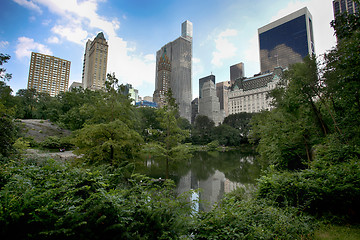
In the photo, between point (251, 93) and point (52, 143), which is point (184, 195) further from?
point (251, 93)

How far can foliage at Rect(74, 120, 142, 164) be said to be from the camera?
28.1 ft

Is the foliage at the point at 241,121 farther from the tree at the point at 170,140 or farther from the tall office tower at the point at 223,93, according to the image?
the tall office tower at the point at 223,93

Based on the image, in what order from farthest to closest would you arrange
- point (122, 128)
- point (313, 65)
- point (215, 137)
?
point (215, 137)
point (313, 65)
point (122, 128)

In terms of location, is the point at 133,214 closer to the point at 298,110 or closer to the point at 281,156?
the point at 281,156

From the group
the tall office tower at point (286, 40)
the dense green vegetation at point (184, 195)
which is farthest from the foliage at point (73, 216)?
the tall office tower at point (286, 40)

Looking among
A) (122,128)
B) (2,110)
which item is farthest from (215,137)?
(2,110)

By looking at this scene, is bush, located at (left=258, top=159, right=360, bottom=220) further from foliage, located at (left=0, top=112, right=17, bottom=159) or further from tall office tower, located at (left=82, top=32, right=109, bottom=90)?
tall office tower, located at (left=82, top=32, right=109, bottom=90)

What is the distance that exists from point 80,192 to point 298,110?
14.4m

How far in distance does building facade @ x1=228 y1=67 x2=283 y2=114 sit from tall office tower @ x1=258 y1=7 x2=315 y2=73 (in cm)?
1658

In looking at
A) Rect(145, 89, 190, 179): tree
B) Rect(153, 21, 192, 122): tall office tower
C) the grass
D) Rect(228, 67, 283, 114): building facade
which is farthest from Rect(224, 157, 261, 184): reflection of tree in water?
Rect(153, 21, 192, 122): tall office tower

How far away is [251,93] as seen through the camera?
103875 mm

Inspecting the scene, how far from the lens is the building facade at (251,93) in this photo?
3900 inches

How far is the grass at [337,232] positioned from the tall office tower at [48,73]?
276 ft

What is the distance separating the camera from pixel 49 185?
2631mm
